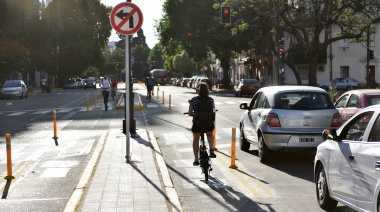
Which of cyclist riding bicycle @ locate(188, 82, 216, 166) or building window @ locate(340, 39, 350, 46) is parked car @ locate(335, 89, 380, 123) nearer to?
cyclist riding bicycle @ locate(188, 82, 216, 166)

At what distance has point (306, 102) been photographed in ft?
47.3

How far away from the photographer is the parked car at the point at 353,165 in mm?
7039

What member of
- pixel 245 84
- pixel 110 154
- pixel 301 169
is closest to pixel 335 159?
pixel 301 169

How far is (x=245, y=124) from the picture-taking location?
16.5 metres

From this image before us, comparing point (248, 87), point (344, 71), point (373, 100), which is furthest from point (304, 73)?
point (373, 100)

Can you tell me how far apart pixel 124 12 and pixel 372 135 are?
7560 millimetres

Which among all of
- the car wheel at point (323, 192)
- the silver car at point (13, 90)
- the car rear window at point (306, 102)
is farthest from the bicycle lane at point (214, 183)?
the silver car at point (13, 90)

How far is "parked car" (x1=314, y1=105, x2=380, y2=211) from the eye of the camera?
704 centimetres

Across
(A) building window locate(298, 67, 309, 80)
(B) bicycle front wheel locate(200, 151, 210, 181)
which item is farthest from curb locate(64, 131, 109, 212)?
(A) building window locate(298, 67, 309, 80)

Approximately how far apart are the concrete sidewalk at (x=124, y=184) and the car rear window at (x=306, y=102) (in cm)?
281

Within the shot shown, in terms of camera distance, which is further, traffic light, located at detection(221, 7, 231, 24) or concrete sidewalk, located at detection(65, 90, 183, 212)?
traffic light, located at detection(221, 7, 231, 24)

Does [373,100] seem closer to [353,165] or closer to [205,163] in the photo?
[205,163]

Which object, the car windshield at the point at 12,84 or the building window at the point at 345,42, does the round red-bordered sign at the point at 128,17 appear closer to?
the car windshield at the point at 12,84

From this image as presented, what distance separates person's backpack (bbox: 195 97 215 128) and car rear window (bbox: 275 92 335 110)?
277cm
